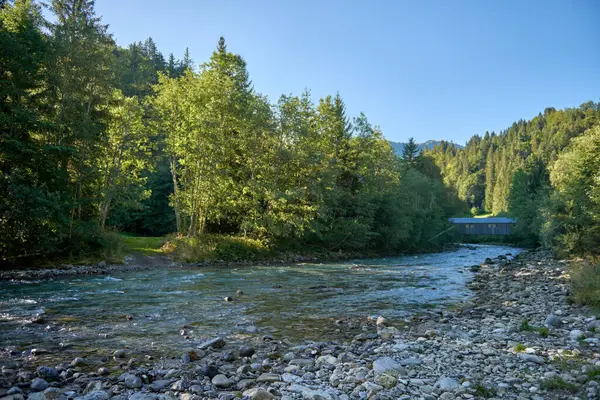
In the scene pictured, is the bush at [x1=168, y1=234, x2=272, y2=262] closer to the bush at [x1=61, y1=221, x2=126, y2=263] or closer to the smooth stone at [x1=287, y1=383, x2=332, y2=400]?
the bush at [x1=61, y1=221, x2=126, y2=263]

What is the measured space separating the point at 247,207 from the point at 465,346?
26403 mm

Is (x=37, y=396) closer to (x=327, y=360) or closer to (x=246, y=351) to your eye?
(x=246, y=351)

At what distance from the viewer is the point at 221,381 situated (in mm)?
5793

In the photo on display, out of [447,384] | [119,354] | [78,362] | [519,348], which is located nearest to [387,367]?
[447,384]

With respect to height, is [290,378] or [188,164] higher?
[188,164]

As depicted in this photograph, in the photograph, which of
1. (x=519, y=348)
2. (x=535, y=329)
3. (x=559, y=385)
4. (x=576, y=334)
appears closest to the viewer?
(x=559, y=385)

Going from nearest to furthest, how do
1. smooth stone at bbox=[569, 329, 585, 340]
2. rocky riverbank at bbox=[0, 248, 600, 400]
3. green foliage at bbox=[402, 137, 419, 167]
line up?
rocky riverbank at bbox=[0, 248, 600, 400] < smooth stone at bbox=[569, 329, 585, 340] < green foliage at bbox=[402, 137, 419, 167]

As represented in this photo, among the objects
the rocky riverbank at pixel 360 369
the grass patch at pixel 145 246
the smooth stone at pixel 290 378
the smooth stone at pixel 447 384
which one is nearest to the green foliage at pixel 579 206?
the rocky riverbank at pixel 360 369

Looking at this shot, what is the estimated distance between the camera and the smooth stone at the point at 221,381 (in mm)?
5730

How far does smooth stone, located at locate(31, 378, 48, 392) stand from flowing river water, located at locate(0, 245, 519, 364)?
5.16ft

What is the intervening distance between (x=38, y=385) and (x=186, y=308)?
646 centimetres

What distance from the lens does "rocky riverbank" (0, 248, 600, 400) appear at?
17.5 feet

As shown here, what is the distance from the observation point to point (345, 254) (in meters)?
39.5

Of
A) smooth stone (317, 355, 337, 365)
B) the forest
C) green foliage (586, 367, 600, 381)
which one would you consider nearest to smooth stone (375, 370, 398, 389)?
smooth stone (317, 355, 337, 365)
